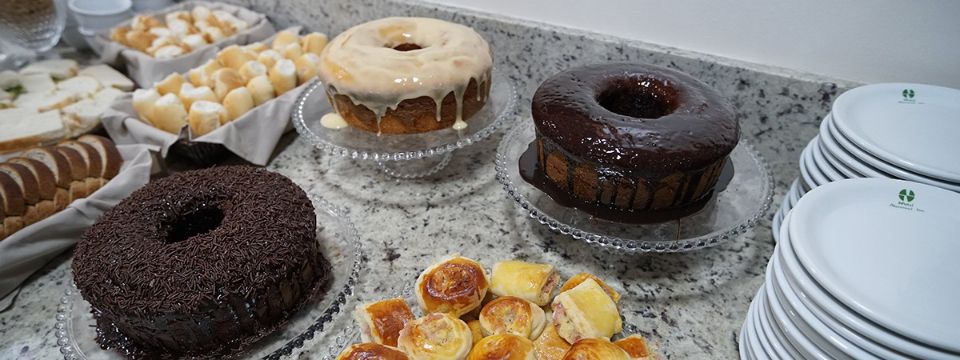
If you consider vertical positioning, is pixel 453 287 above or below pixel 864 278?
below

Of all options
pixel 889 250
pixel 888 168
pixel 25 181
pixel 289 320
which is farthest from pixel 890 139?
Result: pixel 25 181

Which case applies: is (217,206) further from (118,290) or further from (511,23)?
(511,23)

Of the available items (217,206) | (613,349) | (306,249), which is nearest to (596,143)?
(613,349)

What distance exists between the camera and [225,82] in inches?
51.8

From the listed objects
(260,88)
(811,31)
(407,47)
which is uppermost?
(811,31)

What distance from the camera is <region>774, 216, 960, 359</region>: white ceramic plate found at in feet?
1.77

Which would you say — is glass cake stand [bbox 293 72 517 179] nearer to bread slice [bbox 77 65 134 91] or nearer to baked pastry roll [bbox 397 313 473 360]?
baked pastry roll [bbox 397 313 473 360]

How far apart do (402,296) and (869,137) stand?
719 mm

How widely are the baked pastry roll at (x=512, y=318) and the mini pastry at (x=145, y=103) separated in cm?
94

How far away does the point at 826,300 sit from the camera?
589 mm

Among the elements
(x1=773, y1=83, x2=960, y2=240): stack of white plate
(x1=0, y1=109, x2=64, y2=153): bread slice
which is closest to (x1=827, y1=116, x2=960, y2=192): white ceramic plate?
(x1=773, y1=83, x2=960, y2=240): stack of white plate

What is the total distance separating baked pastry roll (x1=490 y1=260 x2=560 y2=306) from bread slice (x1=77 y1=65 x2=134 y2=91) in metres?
1.17

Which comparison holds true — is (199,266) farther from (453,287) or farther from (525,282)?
(525,282)

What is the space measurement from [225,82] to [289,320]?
2.26 feet
